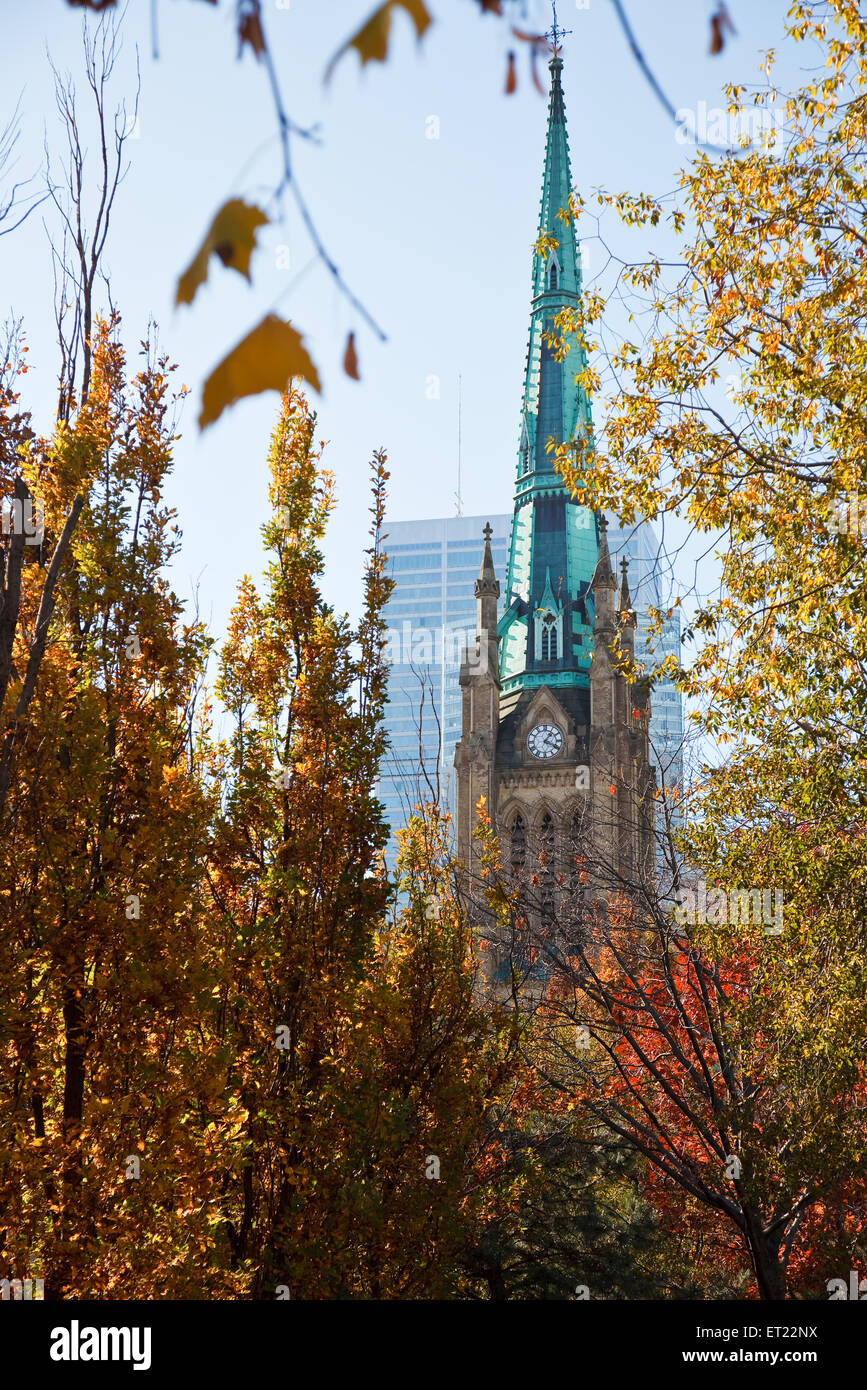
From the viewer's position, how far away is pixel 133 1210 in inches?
314

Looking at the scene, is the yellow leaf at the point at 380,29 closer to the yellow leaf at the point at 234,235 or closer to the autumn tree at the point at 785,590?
the yellow leaf at the point at 234,235

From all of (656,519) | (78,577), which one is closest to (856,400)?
(656,519)

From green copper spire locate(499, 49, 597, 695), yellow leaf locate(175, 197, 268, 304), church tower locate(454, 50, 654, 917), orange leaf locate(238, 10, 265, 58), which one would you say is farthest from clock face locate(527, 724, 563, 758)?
yellow leaf locate(175, 197, 268, 304)

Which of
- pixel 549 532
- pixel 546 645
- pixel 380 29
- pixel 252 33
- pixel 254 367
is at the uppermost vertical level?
pixel 549 532

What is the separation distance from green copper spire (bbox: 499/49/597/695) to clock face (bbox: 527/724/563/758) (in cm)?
255

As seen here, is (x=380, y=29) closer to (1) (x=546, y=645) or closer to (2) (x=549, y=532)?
(1) (x=546, y=645)

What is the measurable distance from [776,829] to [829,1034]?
1693 mm

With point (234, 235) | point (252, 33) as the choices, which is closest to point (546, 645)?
point (252, 33)

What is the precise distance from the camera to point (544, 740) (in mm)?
60500

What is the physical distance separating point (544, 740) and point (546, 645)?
5145 millimetres

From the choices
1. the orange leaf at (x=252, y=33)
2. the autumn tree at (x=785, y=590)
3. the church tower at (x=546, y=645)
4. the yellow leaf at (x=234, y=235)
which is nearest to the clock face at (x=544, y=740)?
the church tower at (x=546, y=645)

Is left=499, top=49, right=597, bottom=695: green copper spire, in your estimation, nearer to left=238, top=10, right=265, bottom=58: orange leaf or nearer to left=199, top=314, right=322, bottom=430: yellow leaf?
left=238, top=10, right=265, bottom=58: orange leaf

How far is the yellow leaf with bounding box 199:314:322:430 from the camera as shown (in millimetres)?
2197

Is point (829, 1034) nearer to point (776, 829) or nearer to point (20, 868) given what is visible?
point (776, 829)
